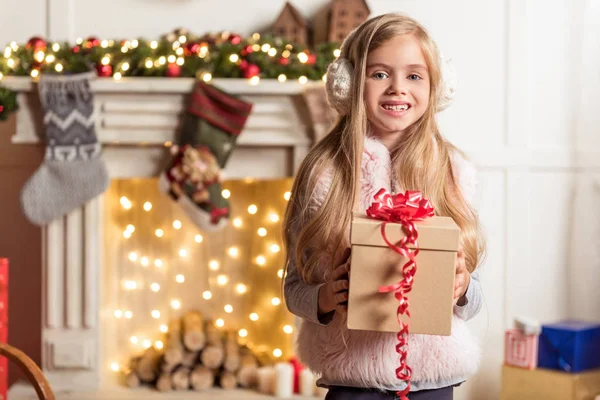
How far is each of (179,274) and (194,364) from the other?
41cm

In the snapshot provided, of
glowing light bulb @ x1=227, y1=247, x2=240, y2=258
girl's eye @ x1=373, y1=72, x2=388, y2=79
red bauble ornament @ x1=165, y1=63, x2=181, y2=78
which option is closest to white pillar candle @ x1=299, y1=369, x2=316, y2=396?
glowing light bulb @ x1=227, y1=247, x2=240, y2=258

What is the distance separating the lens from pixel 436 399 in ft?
4.87

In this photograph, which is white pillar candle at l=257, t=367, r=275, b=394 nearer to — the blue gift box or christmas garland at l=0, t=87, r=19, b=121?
the blue gift box

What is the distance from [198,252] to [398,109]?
6.99ft

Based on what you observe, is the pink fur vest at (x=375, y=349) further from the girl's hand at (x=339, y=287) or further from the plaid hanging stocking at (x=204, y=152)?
the plaid hanging stocking at (x=204, y=152)

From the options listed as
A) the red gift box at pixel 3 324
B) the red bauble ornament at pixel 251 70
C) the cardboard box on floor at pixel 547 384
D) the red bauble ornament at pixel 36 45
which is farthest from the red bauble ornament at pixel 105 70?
the cardboard box on floor at pixel 547 384

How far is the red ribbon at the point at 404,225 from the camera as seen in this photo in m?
→ 1.25

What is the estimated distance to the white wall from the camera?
343 centimetres

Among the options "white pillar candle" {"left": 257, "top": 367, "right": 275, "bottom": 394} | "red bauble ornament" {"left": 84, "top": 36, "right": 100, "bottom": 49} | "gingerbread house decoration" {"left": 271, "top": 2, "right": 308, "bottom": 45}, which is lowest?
"white pillar candle" {"left": 257, "top": 367, "right": 275, "bottom": 394}

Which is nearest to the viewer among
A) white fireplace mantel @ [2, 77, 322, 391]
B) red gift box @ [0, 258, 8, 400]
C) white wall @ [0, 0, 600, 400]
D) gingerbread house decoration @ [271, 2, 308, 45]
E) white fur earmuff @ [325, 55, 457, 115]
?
white fur earmuff @ [325, 55, 457, 115]

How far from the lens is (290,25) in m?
3.32

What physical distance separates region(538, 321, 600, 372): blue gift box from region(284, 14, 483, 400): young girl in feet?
5.33

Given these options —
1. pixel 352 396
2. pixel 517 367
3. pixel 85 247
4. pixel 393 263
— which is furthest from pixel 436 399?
pixel 85 247

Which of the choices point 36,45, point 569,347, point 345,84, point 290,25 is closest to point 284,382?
point 569,347
